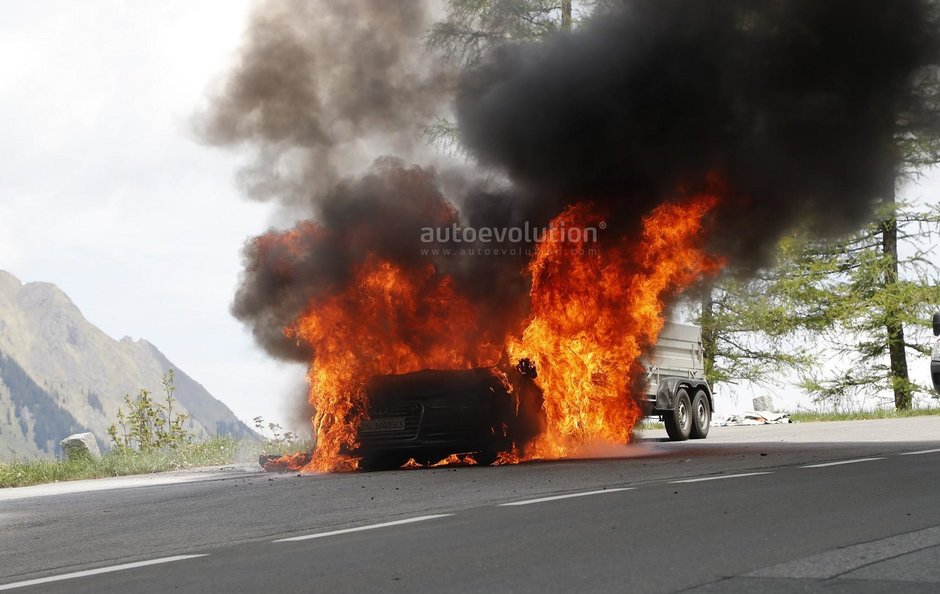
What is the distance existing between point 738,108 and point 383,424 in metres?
7.37

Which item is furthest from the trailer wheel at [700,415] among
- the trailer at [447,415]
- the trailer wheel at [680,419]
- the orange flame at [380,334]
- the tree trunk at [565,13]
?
the tree trunk at [565,13]

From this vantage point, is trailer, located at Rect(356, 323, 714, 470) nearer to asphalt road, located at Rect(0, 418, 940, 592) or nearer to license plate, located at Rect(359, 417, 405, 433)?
license plate, located at Rect(359, 417, 405, 433)

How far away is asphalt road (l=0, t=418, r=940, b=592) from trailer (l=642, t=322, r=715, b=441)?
5.19 meters

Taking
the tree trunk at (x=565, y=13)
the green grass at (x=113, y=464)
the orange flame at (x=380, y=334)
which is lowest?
the green grass at (x=113, y=464)

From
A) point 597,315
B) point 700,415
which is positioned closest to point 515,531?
point 597,315

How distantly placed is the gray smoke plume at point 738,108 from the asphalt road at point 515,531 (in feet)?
16.6

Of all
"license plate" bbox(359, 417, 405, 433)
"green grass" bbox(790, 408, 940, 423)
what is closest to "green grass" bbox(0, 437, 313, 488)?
"license plate" bbox(359, 417, 405, 433)

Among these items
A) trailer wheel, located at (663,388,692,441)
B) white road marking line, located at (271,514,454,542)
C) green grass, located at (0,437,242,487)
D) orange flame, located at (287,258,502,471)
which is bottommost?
white road marking line, located at (271,514,454,542)

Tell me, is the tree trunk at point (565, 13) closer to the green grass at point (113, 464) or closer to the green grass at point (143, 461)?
the green grass at point (143, 461)

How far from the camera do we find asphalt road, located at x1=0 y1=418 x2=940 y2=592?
591cm

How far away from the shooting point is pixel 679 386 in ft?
64.0

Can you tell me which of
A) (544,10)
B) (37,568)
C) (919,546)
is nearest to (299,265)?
(37,568)

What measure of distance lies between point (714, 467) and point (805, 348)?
24579 mm

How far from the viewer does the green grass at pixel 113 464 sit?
17359mm
